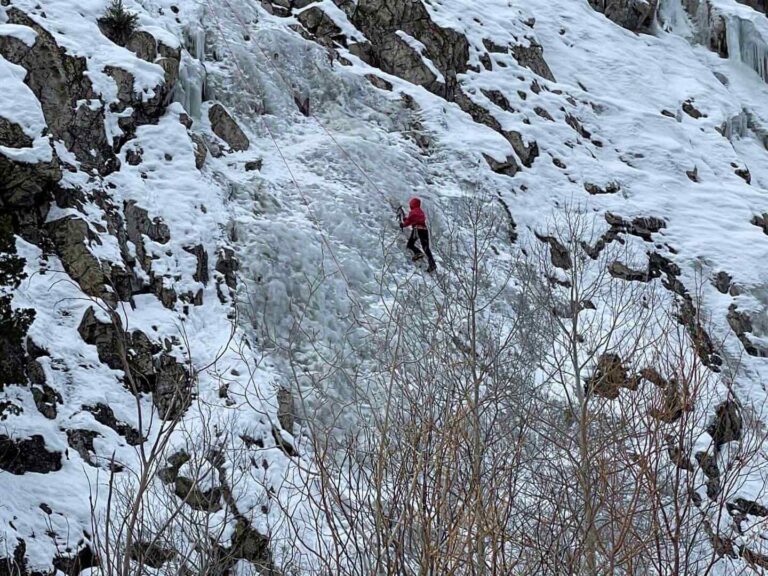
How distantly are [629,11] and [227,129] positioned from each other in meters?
16.1

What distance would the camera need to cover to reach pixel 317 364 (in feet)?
33.7

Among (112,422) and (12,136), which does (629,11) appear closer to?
(12,136)

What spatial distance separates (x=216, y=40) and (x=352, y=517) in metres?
12.7

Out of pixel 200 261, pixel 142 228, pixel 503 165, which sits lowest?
pixel 200 261

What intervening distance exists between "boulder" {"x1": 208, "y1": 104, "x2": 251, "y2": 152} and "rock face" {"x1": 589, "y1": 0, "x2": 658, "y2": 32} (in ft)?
49.5

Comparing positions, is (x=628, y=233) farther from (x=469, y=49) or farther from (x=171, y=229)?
(x=171, y=229)

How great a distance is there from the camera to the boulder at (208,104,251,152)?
13.8 metres

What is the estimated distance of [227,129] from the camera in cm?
1388

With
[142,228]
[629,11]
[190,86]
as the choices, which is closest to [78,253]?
[142,228]

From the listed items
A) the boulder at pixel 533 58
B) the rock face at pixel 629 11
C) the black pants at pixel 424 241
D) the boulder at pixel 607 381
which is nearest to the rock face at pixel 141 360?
the black pants at pixel 424 241

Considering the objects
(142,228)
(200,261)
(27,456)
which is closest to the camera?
(27,456)

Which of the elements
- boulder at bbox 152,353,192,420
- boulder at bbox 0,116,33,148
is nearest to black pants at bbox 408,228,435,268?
boulder at bbox 152,353,192,420

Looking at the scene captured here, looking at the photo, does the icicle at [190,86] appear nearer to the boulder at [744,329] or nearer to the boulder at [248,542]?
the boulder at [248,542]

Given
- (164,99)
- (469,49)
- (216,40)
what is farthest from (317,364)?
(469,49)
